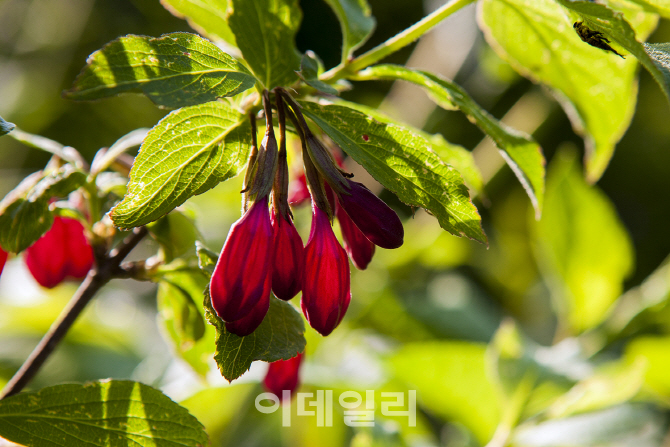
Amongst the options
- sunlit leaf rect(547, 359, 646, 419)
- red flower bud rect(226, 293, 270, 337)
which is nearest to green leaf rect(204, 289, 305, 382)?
red flower bud rect(226, 293, 270, 337)

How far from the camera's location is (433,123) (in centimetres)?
207

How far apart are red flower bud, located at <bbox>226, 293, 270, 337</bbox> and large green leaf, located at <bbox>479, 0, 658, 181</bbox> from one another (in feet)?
1.36

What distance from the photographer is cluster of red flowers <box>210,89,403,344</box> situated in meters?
0.46

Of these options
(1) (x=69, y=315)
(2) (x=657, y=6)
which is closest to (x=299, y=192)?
(1) (x=69, y=315)

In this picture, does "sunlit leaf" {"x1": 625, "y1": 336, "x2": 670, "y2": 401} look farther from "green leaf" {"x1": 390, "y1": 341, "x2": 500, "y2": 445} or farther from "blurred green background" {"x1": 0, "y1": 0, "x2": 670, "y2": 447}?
"green leaf" {"x1": 390, "y1": 341, "x2": 500, "y2": 445}

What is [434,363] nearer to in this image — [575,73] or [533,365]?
[533,365]

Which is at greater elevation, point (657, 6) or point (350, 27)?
point (657, 6)

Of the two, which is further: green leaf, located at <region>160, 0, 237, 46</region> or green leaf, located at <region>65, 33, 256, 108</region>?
green leaf, located at <region>160, 0, 237, 46</region>

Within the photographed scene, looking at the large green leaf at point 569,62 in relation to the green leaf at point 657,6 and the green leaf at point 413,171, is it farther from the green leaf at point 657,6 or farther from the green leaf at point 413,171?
the green leaf at point 413,171

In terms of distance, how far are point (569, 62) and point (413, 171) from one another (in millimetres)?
332

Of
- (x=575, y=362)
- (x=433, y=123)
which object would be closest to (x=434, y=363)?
(x=575, y=362)

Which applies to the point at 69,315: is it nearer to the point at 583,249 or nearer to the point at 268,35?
the point at 268,35

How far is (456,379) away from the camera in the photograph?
1.20 meters

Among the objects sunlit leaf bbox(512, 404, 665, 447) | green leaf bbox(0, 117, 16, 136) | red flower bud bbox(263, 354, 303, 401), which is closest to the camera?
green leaf bbox(0, 117, 16, 136)
